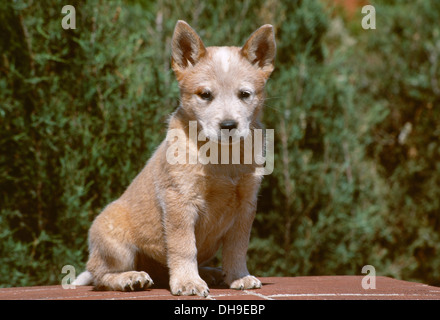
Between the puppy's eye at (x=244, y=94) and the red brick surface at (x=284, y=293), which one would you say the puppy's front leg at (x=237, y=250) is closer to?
the red brick surface at (x=284, y=293)

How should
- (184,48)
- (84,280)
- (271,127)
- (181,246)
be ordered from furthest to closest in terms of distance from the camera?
(271,127), (84,280), (184,48), (181,246)

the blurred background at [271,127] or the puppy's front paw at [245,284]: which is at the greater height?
the blurred background at [271,127]

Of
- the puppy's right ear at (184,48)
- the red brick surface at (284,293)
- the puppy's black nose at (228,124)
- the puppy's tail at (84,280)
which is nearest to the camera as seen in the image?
the red brick surface at (284,293)

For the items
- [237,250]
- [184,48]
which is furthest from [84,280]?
[184,48]

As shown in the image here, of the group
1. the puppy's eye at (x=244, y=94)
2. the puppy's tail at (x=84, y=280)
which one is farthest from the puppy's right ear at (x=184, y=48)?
the puppy's tail at (x=84, y=280)

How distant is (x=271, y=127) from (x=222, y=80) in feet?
11.0

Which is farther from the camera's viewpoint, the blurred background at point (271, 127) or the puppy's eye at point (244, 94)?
the blurred background at point (271, 127)

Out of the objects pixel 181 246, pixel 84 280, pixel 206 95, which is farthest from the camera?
pixel 84 280

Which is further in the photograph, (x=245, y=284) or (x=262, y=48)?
(x=262, y=48)

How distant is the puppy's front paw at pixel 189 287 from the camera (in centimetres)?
374

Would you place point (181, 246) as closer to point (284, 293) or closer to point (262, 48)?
point (284, 293)

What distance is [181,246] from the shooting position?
393 centimetres

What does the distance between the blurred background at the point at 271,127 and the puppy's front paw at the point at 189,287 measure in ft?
7.54
